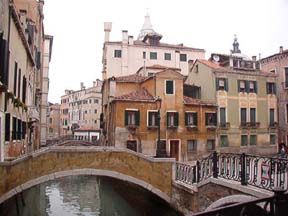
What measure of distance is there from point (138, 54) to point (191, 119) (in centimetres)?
1283

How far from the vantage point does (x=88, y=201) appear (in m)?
17.3

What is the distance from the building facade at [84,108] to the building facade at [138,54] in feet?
56.7

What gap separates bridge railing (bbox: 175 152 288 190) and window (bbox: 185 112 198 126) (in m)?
10.8

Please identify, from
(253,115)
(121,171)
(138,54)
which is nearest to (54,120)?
(138,54)

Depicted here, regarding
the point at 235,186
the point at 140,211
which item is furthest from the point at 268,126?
the point at 235,186

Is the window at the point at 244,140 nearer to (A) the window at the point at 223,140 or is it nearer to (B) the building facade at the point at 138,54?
(A) the window at the point at 223,140

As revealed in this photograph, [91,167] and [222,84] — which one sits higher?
[222,84]

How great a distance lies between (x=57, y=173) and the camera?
12.2m

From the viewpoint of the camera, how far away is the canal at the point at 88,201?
14242 mm

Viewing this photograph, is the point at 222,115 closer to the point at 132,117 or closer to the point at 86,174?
the point at 132,117

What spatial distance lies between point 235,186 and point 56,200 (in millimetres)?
11802

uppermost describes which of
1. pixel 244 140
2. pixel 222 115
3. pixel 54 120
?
pixel 54 120

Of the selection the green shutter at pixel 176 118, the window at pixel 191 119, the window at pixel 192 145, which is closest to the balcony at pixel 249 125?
the window at pixel 191 119

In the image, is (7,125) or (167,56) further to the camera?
(167,56)
